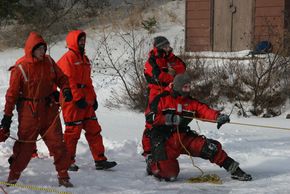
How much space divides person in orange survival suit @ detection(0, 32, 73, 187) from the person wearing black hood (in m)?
1.10

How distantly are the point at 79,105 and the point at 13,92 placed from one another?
117 cm

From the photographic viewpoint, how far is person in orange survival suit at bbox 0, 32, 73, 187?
226 inches

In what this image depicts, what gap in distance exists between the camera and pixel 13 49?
20797mm

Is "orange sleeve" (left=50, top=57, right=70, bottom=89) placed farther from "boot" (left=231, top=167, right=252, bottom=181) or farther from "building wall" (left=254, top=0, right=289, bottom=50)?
"building wall" (left=254, top=0, right=289, bottom=50)

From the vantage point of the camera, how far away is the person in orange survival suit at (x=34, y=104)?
5.73 meters

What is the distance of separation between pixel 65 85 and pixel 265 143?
3617mm

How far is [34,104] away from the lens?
19.0 feet

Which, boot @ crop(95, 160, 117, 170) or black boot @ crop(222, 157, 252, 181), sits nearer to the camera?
black boot @ crop(222, 157, 252, 181)

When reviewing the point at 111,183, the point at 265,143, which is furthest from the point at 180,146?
the point at 265,143

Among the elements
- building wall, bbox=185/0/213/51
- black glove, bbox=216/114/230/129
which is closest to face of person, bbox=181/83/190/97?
black glove, bbox=216/114/230/129

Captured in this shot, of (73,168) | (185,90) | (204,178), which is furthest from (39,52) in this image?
(204,178)

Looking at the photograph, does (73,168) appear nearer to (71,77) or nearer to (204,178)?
(71,77)

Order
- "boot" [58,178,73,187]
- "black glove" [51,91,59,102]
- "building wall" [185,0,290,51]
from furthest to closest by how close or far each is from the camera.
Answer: "building wall" [185,0,290,51], "black glove" [51,91,59,102], "boot" [58,178,73,187]

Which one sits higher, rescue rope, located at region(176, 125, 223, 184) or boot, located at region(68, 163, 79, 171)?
boot, located at region(68, 163, 79, 171)
